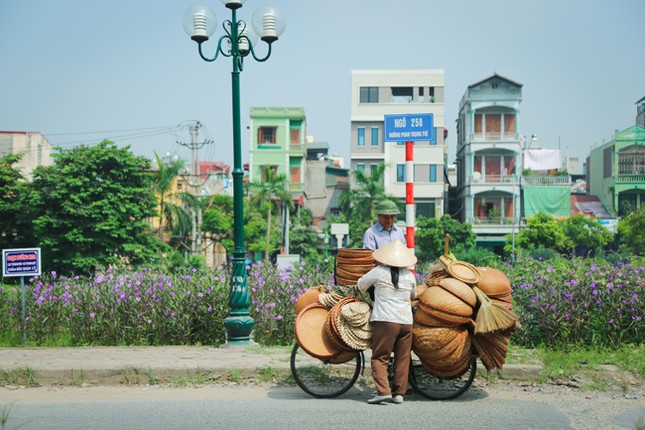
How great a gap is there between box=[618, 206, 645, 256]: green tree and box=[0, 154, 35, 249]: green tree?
1569 inches

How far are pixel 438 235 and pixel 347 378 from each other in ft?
155

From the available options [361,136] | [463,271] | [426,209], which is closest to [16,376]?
[463,271]

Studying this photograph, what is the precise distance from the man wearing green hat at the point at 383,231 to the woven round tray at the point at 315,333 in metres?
1.42

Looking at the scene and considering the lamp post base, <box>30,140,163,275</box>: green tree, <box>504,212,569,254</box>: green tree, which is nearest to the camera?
the lamp post base

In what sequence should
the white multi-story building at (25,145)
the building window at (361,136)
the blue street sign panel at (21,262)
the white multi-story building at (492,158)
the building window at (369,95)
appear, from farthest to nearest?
the building window at (361,136), the building window at (369,95), the white multi-story building at (492,158), the white multi-story building at (25,145), the blue street sign panel at (21,262)

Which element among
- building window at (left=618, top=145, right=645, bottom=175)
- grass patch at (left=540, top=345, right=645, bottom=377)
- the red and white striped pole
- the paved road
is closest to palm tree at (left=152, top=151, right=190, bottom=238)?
the red and white striped pole

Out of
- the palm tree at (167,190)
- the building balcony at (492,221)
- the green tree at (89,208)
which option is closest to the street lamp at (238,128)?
the green tree at (89,208)

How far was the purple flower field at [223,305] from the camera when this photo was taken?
10.1m

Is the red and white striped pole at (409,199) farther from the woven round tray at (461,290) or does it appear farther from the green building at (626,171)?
the green building at (626,171)

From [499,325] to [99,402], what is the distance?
14.7 feet

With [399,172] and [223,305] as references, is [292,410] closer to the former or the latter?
[223,305]

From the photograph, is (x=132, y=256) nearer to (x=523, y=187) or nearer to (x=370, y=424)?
(x=370, y=424)

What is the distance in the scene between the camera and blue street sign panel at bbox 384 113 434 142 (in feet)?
31.2

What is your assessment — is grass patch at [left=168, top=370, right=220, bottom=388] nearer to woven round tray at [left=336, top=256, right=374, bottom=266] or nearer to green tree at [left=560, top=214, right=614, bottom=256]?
woven round tray at [left=336, top=256, right=374, bottom=266]
